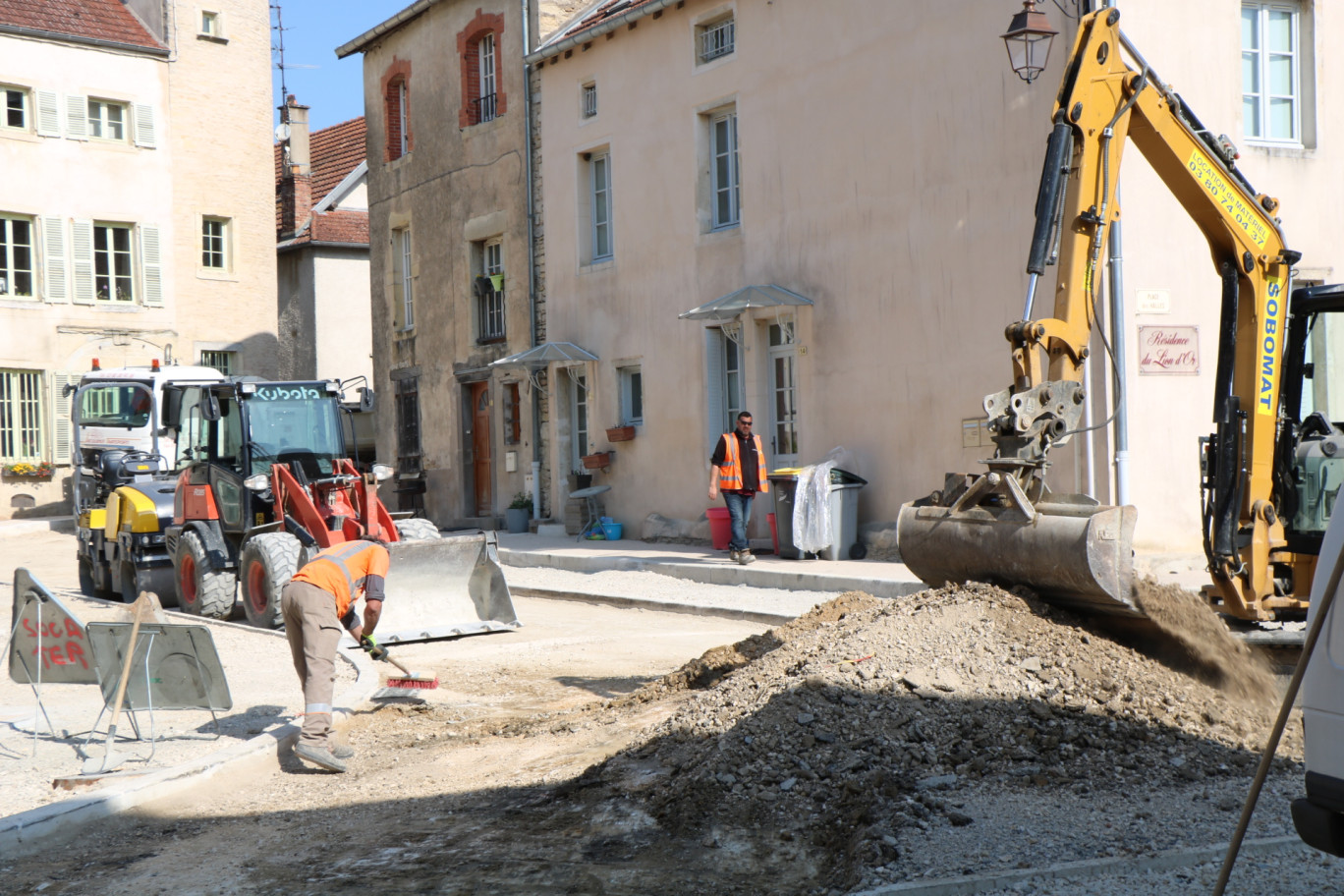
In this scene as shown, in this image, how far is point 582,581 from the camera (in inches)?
597

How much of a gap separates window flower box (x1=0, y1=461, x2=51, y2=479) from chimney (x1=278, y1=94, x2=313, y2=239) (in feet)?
26.9

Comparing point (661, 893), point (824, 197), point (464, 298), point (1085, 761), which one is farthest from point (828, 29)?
point (661, 893)

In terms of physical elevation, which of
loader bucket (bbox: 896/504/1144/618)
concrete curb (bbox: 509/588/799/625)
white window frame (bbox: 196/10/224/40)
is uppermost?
white window frame (bbox: 196/10/224/40)

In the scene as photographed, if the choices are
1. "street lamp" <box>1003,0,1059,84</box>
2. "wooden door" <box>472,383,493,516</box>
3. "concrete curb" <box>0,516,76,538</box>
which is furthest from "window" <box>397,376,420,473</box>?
"street lamp" <box>1003,0,1059,84</box>

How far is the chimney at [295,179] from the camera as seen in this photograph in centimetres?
3244

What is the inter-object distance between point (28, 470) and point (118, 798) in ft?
74.6

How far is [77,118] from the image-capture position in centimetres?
2748

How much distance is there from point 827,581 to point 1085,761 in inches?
294

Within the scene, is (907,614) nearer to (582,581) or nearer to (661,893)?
(661,893)

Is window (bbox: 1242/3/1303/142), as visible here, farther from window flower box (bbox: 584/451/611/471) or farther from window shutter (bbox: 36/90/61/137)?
window shutter (bbox: 36/90/61/137)

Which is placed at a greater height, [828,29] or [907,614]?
[828,29]

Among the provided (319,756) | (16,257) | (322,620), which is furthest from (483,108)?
(319,756)

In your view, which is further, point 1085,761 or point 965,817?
point 1085,761

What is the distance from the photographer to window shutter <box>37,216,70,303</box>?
27062 mm
